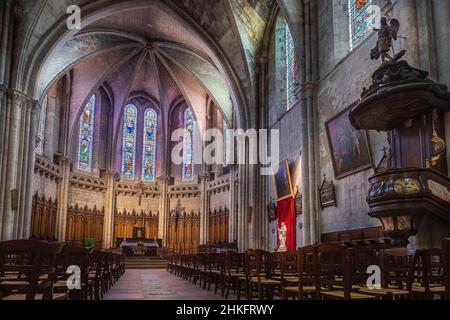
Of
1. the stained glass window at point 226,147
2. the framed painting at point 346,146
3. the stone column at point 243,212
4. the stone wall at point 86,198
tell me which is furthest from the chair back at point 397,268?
the stone wall at point 86,198

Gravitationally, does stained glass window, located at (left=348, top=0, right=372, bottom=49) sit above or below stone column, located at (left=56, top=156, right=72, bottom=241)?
above

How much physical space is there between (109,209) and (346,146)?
811 inches

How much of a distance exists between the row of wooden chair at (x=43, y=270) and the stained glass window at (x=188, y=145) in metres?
23.9

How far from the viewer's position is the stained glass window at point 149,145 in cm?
3312

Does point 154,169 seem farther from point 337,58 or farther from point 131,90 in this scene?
point 337,58

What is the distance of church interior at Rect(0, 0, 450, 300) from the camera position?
23.4ft

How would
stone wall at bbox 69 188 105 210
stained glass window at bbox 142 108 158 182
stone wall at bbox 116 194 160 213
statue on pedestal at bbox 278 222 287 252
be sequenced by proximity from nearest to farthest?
1. statue on pedestal at bbox 278 222 287 252
2. stone wall at bbox 69 188 105 210
3. stone wall at bbox 116 194 160 213
4. stained glass window at bbox 142 108 158 182

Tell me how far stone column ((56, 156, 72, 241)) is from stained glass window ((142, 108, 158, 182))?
6513 mm

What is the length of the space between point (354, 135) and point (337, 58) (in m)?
3.05


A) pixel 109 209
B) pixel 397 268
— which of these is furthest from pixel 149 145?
pixel 397 268

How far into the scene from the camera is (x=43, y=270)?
4504 mm

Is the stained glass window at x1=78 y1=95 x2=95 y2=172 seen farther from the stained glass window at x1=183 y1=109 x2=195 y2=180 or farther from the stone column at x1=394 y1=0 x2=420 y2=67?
the stone column at x1=394 y1=0 x2=420 y2=67

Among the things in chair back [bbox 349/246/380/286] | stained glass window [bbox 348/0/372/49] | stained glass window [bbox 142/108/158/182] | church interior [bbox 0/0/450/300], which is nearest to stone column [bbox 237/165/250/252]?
church interior [bbox 0/0/450/300]
